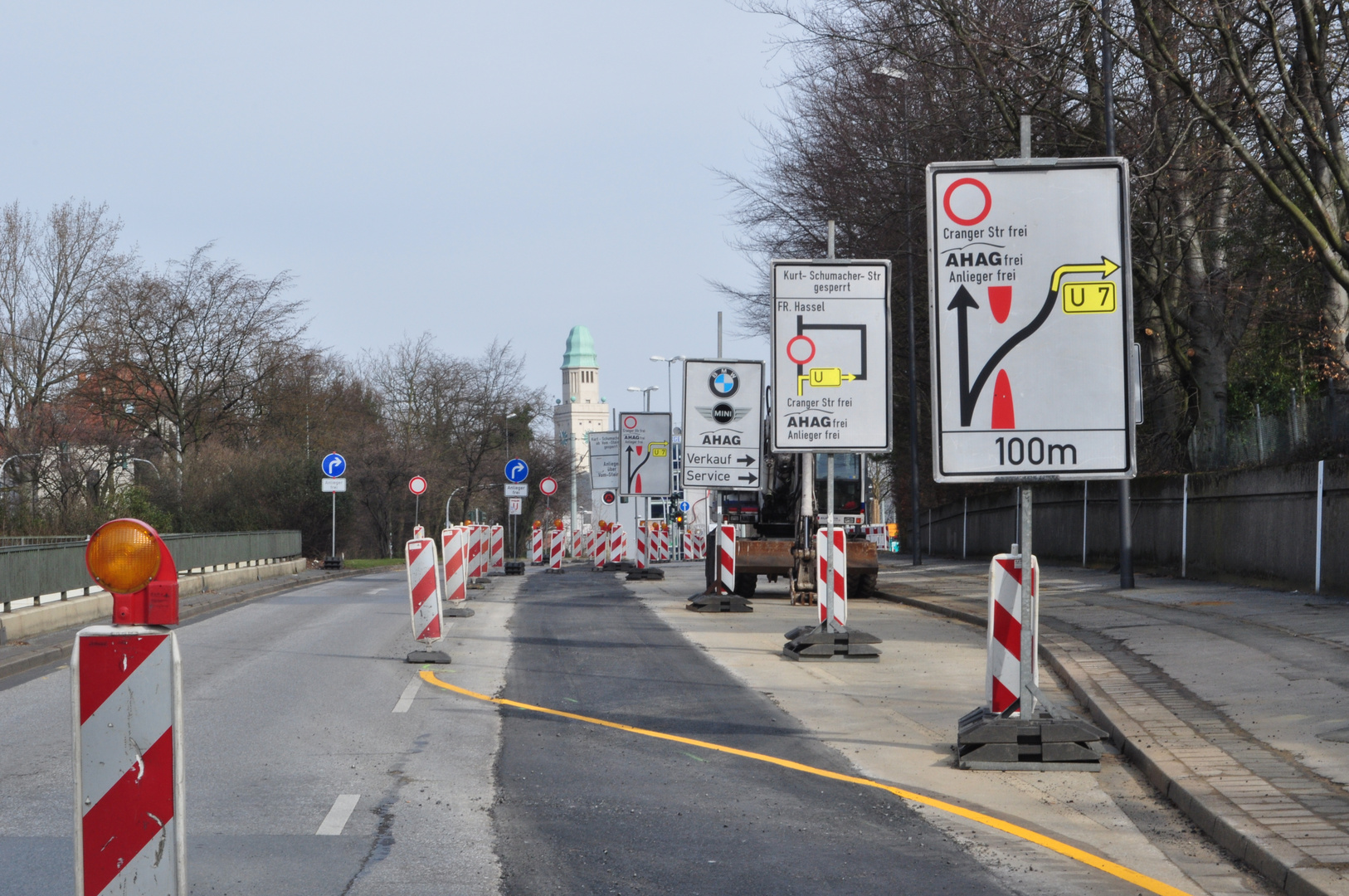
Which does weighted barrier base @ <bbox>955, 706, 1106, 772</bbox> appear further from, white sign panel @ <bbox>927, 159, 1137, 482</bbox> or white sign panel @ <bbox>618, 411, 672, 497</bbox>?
white sign panel @ <bbox>618, 411, 672, 497</bbox>

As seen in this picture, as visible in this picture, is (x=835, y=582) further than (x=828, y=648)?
Yes

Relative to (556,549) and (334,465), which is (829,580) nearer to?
(556,549)

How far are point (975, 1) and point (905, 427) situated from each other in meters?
19.0

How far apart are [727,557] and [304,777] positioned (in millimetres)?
13668

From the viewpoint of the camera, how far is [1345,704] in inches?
345

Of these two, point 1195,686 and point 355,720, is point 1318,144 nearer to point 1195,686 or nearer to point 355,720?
point 1195,686

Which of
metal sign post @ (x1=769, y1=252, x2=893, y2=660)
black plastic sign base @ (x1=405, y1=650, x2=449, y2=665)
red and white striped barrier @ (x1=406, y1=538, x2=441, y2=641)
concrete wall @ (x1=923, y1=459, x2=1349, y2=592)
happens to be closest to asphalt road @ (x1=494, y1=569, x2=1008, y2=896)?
black plastic sign base @ (x1=405, y1=650, x2=449, y2=665)

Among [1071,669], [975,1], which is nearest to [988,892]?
[1071,669]

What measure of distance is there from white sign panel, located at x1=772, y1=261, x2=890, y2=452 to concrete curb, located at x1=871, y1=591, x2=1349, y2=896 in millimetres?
4889

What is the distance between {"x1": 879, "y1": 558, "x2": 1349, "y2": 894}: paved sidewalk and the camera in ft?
19.8

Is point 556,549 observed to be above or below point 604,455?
below

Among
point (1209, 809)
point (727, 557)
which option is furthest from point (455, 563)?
point (1209, 809)

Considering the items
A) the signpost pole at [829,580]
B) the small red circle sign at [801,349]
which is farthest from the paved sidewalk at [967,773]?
the small red circle sign at [801,349]

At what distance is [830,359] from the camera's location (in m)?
15.4
